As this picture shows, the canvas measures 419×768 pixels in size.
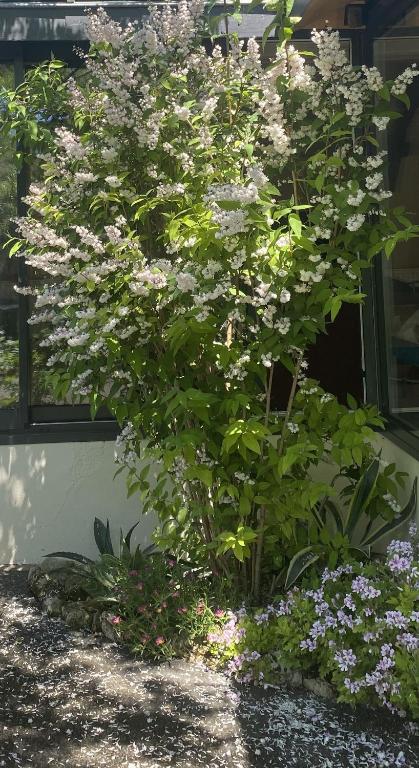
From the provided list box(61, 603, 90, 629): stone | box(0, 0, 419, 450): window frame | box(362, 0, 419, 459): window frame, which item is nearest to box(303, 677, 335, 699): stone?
box(61, 603, 90, 629): stone

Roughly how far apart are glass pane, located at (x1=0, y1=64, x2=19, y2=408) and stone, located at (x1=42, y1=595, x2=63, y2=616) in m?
1.24

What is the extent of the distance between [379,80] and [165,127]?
0.93m

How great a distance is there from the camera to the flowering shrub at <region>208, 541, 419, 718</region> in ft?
9.25

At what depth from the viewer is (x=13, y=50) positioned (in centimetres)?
A: 452

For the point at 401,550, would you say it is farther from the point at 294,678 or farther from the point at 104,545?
the point at 104,545

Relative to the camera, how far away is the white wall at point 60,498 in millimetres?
4590

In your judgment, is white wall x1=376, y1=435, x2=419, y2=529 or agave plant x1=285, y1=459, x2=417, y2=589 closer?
agave plant x1=285, y1=459, x2=417, y2=589

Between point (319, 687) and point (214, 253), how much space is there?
70.3 inches

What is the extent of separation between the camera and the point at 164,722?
2906 mm

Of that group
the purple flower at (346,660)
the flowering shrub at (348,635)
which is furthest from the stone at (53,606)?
the purple flower at (346,660)

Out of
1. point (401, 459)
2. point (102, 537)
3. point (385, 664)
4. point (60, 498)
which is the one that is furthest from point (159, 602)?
point (401, 459)

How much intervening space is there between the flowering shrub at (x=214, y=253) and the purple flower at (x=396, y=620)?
0.66 metres

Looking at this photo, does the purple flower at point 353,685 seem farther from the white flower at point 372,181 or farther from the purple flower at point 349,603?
the white flower at point 372,181

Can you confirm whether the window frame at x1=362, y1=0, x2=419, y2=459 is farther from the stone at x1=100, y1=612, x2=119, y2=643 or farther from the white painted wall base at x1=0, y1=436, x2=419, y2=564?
the stone at x1=100, y1=612, x2=119, y2=643
